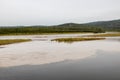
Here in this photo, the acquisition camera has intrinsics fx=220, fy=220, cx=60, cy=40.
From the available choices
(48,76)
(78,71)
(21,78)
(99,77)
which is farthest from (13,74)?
(99,77)

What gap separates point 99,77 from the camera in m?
14.0

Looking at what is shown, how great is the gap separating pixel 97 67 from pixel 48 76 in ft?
15.4

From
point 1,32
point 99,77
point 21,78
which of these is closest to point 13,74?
point 21,78

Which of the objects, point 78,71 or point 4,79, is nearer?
point 4,79

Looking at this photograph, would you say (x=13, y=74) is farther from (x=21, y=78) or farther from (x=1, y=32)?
(x=1, y=32)

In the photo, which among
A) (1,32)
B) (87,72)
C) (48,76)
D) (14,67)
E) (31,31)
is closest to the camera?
(48,76)

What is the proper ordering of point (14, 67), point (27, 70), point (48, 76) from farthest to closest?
point (14, 67) < point (27, 70) < point (48, 76)

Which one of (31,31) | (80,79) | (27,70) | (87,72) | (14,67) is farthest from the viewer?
(31,31)

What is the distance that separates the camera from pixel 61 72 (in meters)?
15.6

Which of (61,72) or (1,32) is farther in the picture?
(1,32)

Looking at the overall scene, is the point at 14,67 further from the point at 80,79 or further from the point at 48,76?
the point at 80,79

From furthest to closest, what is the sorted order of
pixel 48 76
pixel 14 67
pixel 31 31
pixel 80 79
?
pixel 31 31, pixel 14 67, pixel 48 76, pixel 80 79

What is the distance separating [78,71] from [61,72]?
4.13ft

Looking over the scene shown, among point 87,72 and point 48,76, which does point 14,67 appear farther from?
point 87,72
